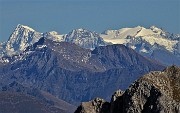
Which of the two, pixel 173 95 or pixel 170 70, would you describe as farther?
pixel 170 70

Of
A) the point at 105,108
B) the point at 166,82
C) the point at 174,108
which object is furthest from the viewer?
the point at 105,108

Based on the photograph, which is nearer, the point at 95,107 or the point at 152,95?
the point at 152,95

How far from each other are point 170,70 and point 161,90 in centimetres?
682

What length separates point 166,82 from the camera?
7375 centimetres

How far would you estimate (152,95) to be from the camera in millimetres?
70938

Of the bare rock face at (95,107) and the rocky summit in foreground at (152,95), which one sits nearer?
the rocky summit in foreground at (152,95)

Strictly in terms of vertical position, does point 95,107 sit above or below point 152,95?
above

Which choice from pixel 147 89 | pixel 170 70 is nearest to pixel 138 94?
pixel 147 89

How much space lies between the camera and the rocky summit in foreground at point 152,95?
69.2 metres

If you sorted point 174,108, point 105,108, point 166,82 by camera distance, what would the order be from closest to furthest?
point 174,108, point 166,82, point 105,108

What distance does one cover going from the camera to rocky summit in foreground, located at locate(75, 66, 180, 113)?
227ft

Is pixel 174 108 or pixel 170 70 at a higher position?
pixel 170 70

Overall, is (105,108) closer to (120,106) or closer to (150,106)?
(120,106)

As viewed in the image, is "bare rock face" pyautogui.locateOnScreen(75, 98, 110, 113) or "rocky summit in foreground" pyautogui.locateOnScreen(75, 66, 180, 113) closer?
"rocky summit in foreground" pyautogui.locateOnScreen(75, 66, 180, 113)
